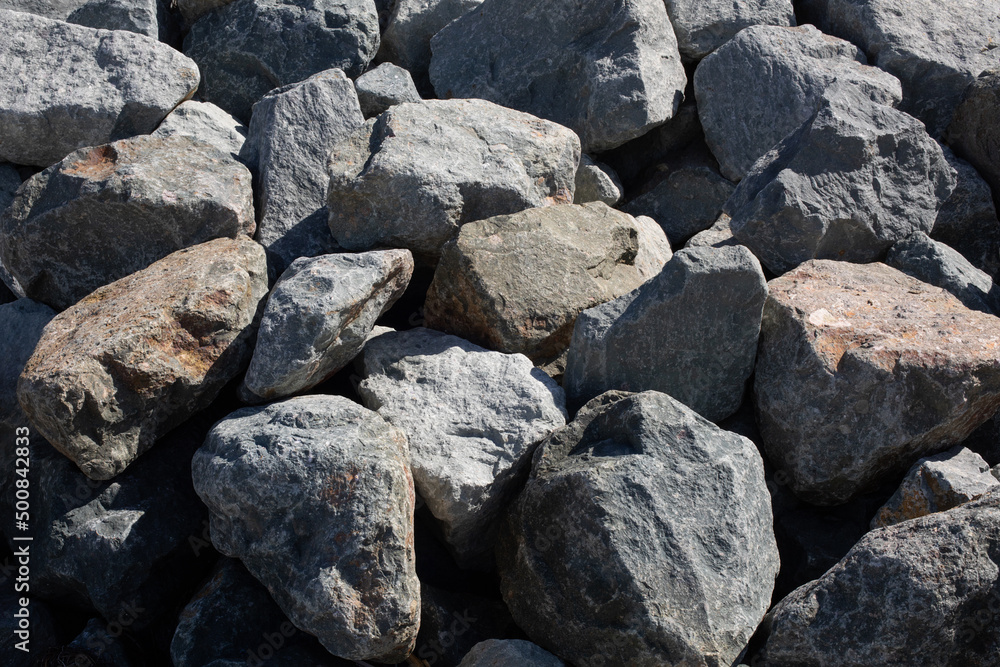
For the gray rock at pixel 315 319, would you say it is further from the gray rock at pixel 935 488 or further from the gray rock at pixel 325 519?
the gray rock at pixel 935 488

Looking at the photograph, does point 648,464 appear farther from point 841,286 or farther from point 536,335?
point 841,286

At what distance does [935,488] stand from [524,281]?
1.54 meters

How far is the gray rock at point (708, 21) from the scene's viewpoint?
14.3ft

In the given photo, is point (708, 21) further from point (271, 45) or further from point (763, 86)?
point (271, 45)

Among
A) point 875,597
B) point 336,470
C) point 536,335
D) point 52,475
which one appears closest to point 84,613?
point 52,475

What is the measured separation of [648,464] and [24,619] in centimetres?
216

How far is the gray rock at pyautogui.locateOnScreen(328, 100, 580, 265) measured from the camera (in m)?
3.16

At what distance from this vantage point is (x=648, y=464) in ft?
8.25

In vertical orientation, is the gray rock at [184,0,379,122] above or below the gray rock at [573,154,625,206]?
above

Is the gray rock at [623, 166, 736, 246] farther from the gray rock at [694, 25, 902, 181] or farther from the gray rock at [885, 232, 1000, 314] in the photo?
the gray rock at [885, 232, 1000, 314]

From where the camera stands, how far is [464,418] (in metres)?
2.80

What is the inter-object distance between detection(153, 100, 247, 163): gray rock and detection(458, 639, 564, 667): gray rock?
239 centimetres

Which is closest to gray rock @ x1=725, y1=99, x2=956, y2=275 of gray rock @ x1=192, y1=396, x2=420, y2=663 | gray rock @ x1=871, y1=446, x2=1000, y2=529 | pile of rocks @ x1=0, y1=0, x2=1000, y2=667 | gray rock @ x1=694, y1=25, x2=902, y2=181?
pile of rocks @ x1=0, y1=0, x2=1000, y2=667

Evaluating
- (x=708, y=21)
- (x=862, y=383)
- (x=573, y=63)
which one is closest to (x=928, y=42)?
(x=708, y=21)
